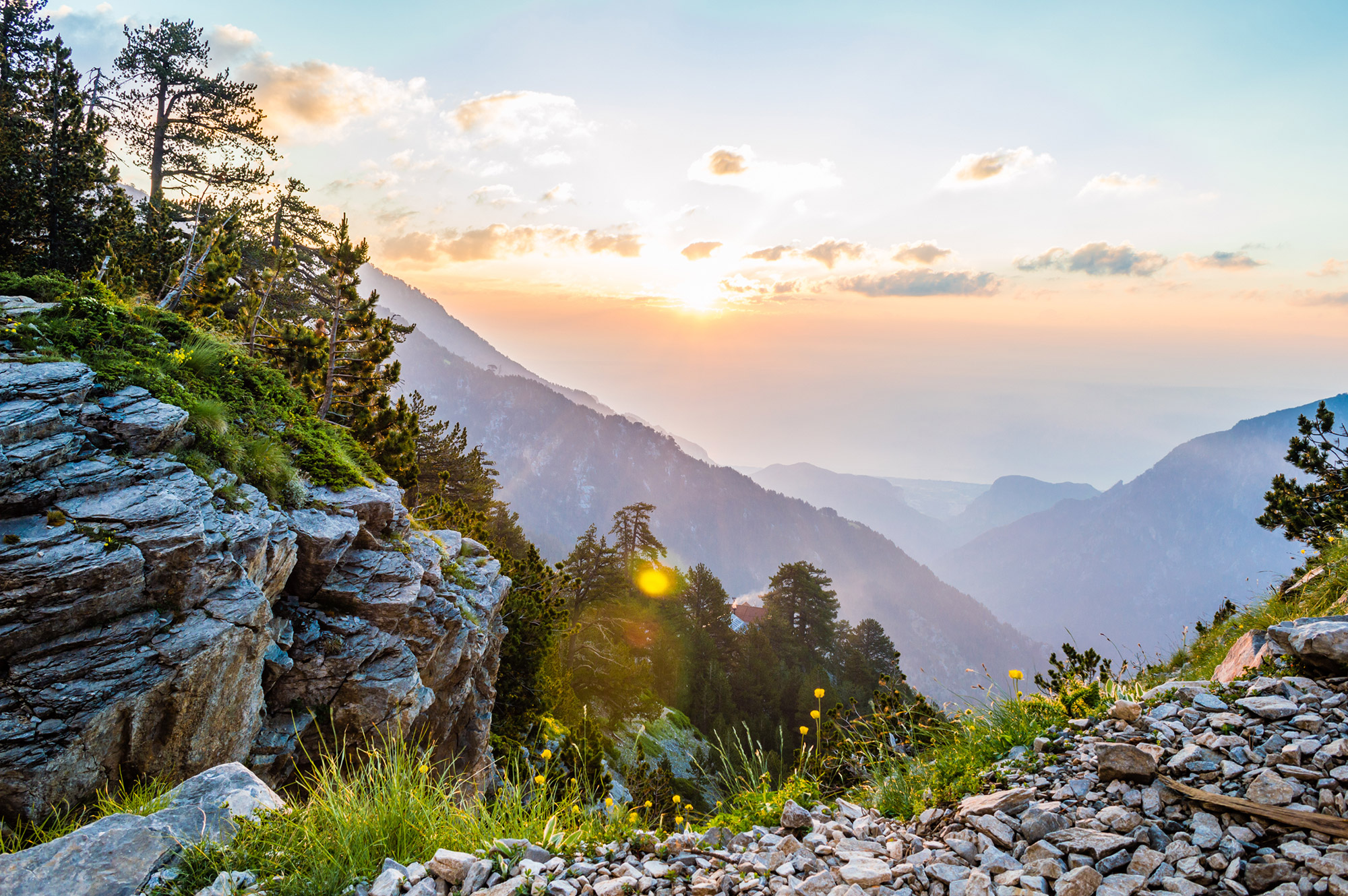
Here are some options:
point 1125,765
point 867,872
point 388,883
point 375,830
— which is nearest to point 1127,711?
point 1125,765

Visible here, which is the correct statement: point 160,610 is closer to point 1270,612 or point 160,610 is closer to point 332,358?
point 332,358

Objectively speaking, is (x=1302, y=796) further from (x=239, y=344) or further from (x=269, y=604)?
(x=239, y=344)

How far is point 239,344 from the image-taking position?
13.3 metres

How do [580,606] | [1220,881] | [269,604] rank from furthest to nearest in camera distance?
[580,606], [269,604], [1220,881]

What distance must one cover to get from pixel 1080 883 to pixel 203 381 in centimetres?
1347

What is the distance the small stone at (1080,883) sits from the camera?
3.26 m

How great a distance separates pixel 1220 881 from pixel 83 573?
1001 centimetres

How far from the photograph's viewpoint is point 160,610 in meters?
6.80

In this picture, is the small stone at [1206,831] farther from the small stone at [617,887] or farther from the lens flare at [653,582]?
the lens flare at [653,582]

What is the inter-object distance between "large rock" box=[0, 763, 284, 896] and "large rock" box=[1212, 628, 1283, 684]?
Result: 790 centimetres

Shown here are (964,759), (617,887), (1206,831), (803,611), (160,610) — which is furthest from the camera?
(803,611)

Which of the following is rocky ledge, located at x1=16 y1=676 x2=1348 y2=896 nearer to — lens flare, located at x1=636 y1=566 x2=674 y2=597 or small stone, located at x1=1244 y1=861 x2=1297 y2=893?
small stone, located at x1=1244 y1=861 x2=1297 y2=893

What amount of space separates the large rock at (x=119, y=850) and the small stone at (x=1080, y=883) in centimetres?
517

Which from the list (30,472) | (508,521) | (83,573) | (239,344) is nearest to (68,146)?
(239,344)
